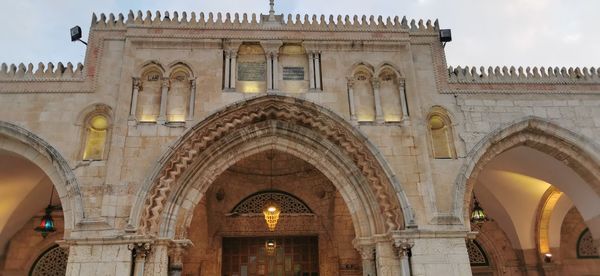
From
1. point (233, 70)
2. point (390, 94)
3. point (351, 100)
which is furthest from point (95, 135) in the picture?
point (390, 94)

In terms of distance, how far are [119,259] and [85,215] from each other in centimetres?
91

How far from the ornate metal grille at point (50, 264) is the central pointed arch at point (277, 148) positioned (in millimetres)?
4667

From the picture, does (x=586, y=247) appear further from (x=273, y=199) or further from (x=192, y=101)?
(x=192, y=101)

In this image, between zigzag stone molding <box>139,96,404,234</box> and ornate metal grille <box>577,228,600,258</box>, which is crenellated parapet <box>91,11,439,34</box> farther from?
ornate metal grille <box>577,228,600,258</box>

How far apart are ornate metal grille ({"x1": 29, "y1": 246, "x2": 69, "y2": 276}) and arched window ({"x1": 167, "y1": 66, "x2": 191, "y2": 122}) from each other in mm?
5066

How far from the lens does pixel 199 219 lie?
33.8 feet

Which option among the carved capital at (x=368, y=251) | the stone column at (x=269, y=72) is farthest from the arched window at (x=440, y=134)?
the stone column at (x=269, y=72)

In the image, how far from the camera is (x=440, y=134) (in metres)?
8.06

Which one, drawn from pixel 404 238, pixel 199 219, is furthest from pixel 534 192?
pixel 199 219

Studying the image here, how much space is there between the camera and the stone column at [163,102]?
7661 mm

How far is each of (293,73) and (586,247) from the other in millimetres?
8945

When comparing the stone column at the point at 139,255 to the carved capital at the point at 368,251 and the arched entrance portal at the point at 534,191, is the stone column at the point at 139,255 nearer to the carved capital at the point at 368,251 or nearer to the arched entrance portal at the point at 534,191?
the carved capital at the point at 368,251

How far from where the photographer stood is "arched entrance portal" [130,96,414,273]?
7.29 m

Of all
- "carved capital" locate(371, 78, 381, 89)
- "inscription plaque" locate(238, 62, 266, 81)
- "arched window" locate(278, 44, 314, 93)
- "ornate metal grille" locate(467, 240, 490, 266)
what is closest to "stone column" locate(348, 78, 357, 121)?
"carved capital" locate(371, 78, 381, 89)
